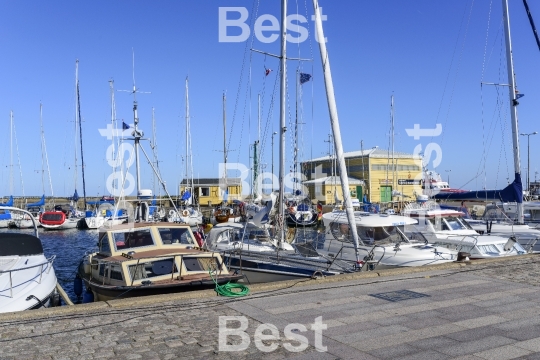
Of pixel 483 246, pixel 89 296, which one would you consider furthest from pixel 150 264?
pixel 483 246

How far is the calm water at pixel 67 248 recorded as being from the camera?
77.6ft

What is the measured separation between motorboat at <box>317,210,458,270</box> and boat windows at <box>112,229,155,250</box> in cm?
568

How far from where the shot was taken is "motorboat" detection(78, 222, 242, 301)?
1261cm

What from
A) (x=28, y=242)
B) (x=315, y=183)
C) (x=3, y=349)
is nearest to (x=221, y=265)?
(x=28, y=242)

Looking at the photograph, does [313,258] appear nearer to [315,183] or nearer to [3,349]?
[3,349]

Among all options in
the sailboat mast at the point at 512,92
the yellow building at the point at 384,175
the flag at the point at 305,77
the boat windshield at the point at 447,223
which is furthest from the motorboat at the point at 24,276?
the yellow building at the point at 384,175

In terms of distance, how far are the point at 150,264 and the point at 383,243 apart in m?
8.17

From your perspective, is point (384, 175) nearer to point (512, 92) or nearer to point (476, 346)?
point (512, 92)

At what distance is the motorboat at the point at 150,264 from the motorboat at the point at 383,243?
4435 millimetres

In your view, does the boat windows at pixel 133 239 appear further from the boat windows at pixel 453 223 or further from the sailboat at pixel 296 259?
the boat windows at pixel 453 223

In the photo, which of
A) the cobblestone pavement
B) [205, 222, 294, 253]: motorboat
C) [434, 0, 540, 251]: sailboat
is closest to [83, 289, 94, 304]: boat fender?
[205, 222, 294, 253]: motorboat

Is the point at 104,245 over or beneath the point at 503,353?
over

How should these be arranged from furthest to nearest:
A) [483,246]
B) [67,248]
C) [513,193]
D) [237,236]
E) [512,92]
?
[67,248] < [512,92] < [513,193] < [237,236] < [483,246]

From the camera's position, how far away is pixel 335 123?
15.0 metres
